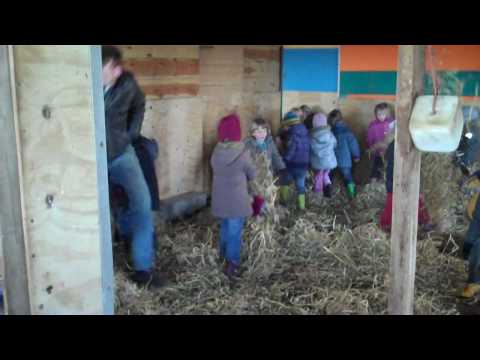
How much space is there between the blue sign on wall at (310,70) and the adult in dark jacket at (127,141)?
14.5 feet

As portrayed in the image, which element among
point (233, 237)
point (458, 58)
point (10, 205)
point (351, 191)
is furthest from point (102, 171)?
point (458, 58)

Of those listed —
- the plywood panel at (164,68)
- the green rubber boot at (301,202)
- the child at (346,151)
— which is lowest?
the green rubber boot at (301,202)

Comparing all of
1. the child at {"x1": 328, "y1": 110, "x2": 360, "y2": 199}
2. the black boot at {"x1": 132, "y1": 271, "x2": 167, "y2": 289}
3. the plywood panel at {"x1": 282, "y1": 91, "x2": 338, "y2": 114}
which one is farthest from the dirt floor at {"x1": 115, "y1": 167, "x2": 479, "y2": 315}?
the plywood panel at {"x1": 282, "y1": 91, "x2": 338, "y2": 114}

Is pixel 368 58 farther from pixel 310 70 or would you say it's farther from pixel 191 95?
pixel 191 95

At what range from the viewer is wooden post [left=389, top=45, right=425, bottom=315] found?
3.01 meters

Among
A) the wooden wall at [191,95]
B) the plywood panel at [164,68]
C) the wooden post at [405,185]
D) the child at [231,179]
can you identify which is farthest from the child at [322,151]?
the wooden post at [405,185]

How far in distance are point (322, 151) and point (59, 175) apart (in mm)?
5215

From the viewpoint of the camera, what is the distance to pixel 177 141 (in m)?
6.76

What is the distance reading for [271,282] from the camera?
16.3 ft

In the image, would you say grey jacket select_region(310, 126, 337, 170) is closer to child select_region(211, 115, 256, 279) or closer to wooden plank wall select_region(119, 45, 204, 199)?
wooden plank wall select_region(119, 45, 204, 199)

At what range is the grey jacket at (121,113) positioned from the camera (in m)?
4.25

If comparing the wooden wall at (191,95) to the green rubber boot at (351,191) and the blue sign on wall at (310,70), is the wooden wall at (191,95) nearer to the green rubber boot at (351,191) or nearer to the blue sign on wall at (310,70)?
the blue sign on wall at (310,70)

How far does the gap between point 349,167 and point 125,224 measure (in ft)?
12.2
